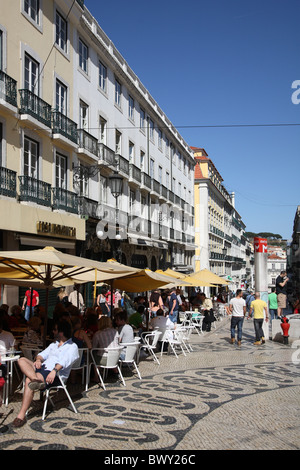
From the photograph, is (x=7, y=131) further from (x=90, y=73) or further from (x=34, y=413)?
(x=34, y=413)

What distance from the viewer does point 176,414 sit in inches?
261

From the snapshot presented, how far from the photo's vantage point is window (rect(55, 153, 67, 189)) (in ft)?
63.1

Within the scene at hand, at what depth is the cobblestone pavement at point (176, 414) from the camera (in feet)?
17.7

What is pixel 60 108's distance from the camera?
19.5 meters

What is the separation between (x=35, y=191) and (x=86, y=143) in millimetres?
5549

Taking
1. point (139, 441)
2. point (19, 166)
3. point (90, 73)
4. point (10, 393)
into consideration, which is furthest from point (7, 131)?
point (139, 441)

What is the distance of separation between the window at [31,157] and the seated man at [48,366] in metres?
10.8

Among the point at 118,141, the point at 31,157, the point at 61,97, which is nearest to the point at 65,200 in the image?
the point at 31,157

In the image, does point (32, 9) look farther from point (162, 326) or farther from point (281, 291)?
point (281, 291)

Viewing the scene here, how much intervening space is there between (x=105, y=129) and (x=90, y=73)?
3098 millimetres

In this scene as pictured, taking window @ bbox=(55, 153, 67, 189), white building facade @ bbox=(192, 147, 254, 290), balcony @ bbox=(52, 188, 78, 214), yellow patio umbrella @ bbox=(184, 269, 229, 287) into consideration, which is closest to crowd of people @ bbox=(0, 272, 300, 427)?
yellow patio umbrella @ bbox=(184, 269, 229, 287)

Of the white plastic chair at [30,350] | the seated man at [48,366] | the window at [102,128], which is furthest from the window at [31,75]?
the seated man at [48,366]

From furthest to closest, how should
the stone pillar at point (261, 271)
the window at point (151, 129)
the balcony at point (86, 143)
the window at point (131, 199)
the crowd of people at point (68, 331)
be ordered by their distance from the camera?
the window at point (151, 129)
the window at point (131, 199)
the balcony at point (86, 143)
the stone pillar at point (261, 271)
the crowd of people at point (68, 331)

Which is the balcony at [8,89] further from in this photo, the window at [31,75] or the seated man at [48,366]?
the seated man at [48,366]
